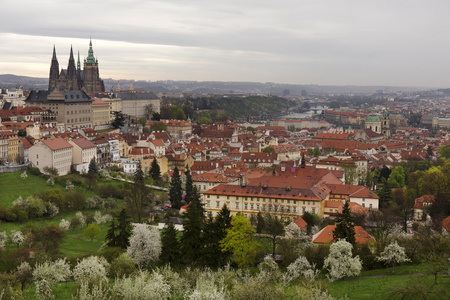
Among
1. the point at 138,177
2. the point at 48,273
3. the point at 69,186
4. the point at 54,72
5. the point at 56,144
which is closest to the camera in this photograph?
the point at 48,273

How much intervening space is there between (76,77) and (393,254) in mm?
112025

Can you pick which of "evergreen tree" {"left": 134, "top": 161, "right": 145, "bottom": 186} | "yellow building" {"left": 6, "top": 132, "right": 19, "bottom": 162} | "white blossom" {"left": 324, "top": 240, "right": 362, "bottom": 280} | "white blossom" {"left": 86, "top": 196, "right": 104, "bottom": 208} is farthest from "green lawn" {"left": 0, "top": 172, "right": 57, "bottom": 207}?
"white blossom" {"left": 324, "top": 240, "right": 362, "bottom": 280}

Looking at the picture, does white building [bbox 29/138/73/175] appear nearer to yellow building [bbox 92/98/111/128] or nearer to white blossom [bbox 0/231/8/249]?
white blossom [bbox 0/231/8/249]

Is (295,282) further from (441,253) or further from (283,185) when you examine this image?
(283,185)

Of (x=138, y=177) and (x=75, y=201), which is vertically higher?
(x=138, y=177)

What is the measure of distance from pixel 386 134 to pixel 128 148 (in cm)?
9340

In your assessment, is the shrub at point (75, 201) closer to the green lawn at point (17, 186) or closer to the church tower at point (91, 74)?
the green lawn at point (17, 186)

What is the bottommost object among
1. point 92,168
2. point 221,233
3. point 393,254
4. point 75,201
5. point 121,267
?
point 75,201

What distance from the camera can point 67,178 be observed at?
2913 inches

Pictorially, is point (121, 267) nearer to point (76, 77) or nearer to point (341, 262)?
point (341, 262)

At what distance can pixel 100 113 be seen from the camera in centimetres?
11562

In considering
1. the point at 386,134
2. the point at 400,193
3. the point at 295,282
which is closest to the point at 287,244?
the point at 295,282

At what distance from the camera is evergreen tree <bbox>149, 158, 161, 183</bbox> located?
263 feet

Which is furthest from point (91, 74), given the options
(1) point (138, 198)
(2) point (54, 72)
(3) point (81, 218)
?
(3) point (81, 218)
